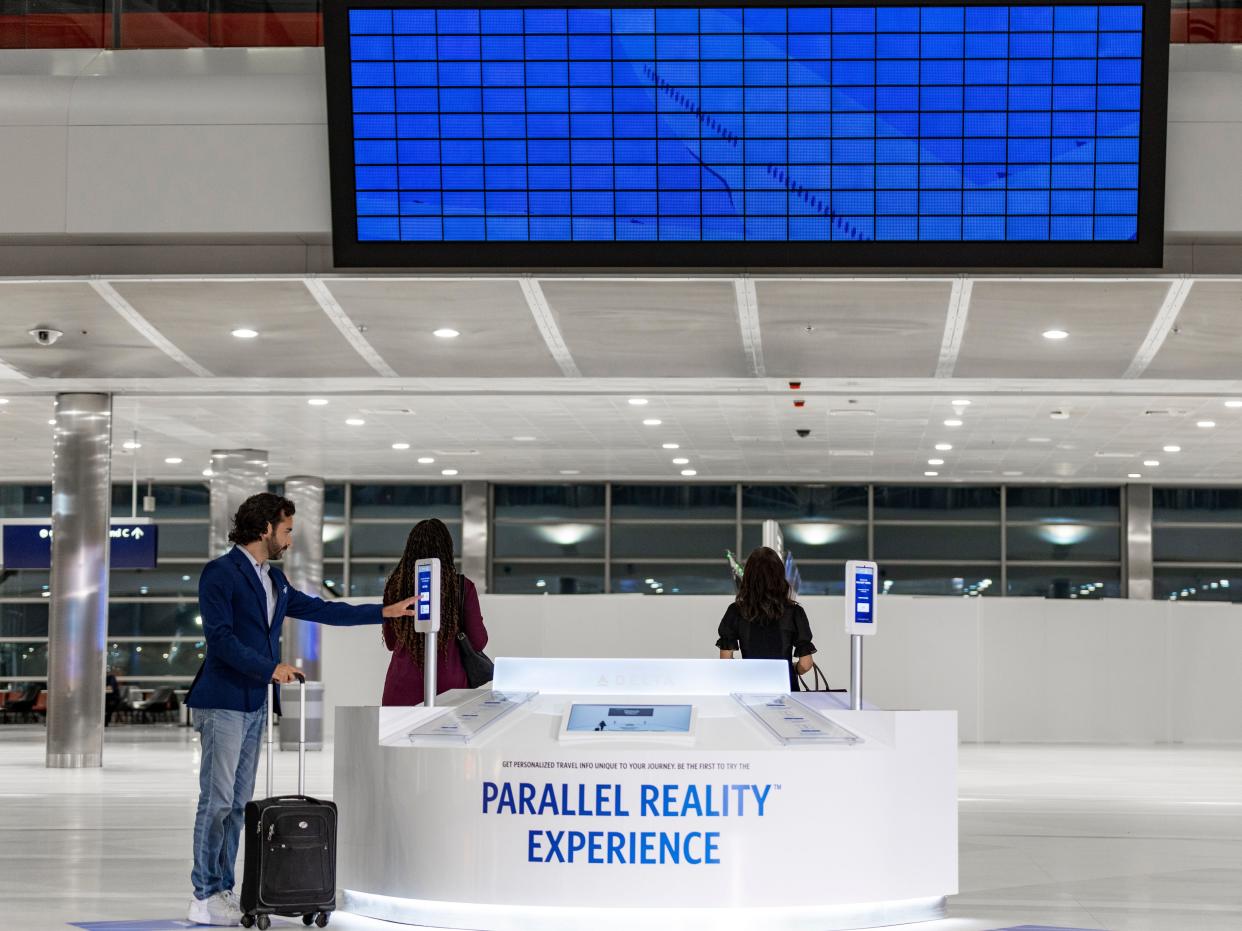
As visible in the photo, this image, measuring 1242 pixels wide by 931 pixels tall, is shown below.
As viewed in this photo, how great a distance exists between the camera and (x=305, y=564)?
23.0m

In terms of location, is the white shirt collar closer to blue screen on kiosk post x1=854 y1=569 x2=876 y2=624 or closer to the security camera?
blue screen on kiosk post x1=854 y1=569 x2=876 y2=624

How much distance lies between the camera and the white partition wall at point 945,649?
19828 mm

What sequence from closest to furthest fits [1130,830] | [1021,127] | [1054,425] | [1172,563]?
[1021,127], [1130,830], [1054,425], [1172,563]

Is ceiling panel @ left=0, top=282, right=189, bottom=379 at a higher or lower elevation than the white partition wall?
higher

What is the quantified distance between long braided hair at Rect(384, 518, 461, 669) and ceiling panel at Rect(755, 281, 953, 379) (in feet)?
15.3

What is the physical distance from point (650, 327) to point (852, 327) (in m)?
1.51

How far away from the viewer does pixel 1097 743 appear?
19.9m

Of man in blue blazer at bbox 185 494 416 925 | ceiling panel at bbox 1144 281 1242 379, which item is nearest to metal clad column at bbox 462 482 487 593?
ceiling panel at bbox 1144 281 1242 379

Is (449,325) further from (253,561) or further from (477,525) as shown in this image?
(477,525)

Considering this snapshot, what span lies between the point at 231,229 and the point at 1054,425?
11.1m

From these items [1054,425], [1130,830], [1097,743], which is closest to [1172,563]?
[1097,743]

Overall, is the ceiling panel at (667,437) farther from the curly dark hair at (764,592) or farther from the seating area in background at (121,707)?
the curly dark hair at (764,592)

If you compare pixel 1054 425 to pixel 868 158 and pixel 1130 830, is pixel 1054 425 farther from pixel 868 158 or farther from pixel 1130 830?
pixel 868 158

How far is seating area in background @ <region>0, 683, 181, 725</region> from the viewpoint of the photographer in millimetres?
24172
